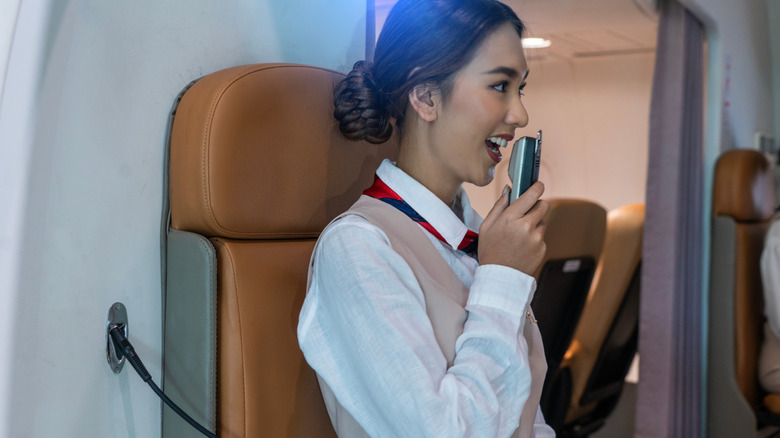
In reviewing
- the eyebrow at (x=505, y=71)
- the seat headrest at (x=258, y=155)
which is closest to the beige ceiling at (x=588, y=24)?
the eyebrow at (x=505, y=71)

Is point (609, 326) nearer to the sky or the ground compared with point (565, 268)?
nearer to the ground

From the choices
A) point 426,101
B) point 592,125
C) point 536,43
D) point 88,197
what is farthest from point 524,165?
point 592,125

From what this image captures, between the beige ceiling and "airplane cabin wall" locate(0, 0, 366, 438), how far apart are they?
2336 millimetres

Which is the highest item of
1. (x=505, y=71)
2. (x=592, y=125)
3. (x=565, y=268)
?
(x=592, y=125)

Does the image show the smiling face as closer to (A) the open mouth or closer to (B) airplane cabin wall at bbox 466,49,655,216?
(A) the open mouth

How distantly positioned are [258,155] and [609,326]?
2.26m

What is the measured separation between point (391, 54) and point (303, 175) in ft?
0.74

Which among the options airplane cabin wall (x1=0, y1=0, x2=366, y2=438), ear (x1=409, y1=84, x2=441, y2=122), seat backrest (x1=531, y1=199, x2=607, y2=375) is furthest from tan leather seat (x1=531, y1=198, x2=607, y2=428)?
airplane cabin wall (x1=0, y1=0, x2=366, y2=438)

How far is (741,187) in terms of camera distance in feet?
8.76

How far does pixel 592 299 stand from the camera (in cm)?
296

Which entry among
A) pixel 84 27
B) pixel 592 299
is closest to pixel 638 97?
pixel 592 299

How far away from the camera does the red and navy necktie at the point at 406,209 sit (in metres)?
1.02

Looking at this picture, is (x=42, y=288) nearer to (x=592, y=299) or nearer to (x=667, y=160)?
(x=667, y=160)

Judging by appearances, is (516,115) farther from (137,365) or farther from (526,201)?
(137,365)
